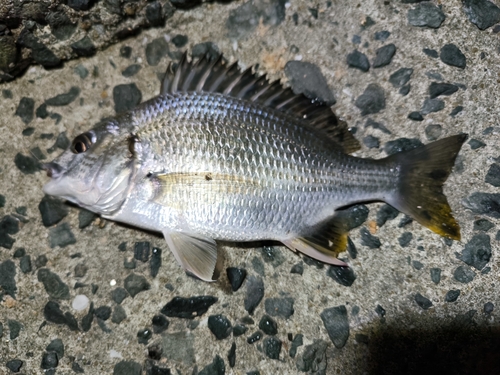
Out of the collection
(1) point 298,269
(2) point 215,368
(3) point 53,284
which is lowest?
(2) point 215,368

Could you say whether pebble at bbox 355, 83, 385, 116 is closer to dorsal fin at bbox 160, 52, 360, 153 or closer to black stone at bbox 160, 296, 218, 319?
dorsal fin at bbox 160, 52, 360, 153

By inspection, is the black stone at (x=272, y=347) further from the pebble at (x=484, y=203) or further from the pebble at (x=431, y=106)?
the pebble at (x=431, y=106)

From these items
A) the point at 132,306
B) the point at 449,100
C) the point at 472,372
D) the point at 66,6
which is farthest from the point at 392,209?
the point at 66,6

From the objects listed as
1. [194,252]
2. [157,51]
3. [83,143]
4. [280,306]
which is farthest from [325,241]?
[157,51]

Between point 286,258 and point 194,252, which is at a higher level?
point 194,252

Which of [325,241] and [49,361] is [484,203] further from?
[49,361]

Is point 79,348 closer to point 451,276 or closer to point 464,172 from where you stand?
point 451,276
